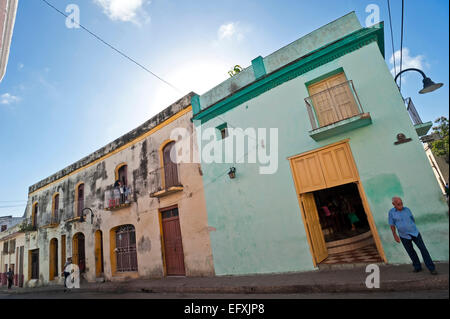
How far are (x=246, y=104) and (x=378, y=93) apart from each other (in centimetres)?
394

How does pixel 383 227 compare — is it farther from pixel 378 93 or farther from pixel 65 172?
pixel 65 172

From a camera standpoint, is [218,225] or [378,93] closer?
[378,93]

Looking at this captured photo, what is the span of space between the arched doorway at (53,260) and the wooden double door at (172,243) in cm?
1047

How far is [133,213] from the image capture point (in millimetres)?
10625

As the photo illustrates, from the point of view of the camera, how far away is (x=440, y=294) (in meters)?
3.40

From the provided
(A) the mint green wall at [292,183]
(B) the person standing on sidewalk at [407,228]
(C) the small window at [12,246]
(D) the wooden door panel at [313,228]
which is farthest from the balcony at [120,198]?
(C) the small window at [12,246]

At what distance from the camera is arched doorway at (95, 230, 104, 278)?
38.1 ft

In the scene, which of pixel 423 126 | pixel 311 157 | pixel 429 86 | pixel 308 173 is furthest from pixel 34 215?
pixel 429 86

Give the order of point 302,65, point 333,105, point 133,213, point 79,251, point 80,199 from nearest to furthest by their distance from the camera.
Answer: point 333,105, point 302,65, point 133,213, point 79,251, point 80,199

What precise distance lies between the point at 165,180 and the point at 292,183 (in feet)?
18.2

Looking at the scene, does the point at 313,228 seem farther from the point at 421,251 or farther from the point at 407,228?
the point at 421,251

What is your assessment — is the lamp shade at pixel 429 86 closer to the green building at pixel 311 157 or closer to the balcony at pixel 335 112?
the green building at pixel 311 157

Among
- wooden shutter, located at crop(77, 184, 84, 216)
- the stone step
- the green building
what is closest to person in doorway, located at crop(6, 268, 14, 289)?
wooden shutter, located at crop(77, 184, 84, 216)
